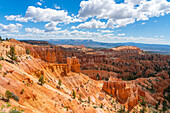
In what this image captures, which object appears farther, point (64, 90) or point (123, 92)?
point (123, 92)

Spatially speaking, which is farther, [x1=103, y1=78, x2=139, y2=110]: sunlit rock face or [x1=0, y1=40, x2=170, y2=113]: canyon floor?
[x1=103, y1=78, x2=139, y2=110]: sunlit rock face

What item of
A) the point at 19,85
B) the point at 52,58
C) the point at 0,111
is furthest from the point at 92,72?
the point at 0,111

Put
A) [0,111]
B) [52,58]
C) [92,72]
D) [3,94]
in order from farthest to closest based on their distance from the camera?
[92,72] < [52,58] < [3,94] < [0,111]

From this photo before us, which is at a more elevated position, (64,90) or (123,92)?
(64,90)

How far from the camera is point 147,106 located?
47.2 metres

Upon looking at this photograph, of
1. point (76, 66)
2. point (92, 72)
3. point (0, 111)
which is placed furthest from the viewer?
point (92, 72)

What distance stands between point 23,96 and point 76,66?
104 feet

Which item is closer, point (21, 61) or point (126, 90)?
point (21, 61)

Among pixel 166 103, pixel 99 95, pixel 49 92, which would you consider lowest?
pixel 166 103

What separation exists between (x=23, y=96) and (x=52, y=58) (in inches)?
1741

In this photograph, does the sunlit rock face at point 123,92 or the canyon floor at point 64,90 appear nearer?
the canyon floor at point 64,90

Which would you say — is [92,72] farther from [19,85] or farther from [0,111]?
[0,111]

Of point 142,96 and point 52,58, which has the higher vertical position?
point 52,58

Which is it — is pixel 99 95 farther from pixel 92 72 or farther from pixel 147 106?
pixel 92 72
